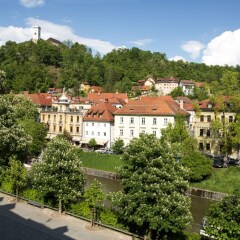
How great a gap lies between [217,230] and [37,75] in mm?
113703

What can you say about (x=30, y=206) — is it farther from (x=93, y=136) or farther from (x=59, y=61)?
(x=59, y=61)

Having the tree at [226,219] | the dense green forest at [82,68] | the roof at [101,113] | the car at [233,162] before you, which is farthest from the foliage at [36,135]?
the dense green forest at [82,68]

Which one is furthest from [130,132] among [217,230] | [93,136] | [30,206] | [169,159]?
[217,230]

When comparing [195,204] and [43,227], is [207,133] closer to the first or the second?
[195,204]

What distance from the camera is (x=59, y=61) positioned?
174125 mm

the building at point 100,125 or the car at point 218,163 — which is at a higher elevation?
the building at point 100,125

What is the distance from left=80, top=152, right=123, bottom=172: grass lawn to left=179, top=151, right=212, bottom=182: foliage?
1132 cm

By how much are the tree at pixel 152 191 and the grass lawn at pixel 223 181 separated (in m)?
20.9

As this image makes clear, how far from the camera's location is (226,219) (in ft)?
69.5

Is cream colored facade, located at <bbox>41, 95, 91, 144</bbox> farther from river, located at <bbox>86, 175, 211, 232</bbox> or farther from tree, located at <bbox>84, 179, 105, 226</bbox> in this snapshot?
tree, located at <bbox>84, 179, 105, 226</bbox>

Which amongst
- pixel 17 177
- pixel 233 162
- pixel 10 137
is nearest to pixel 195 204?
pixel 233 162

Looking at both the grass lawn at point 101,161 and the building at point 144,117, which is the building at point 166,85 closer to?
the building at point 144,117

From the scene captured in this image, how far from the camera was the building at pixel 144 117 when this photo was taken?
6206cm

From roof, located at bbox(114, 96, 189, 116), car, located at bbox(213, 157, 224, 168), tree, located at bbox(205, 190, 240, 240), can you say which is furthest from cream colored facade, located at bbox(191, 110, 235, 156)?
tree, located at bbox(205, 190, 240, 240)
